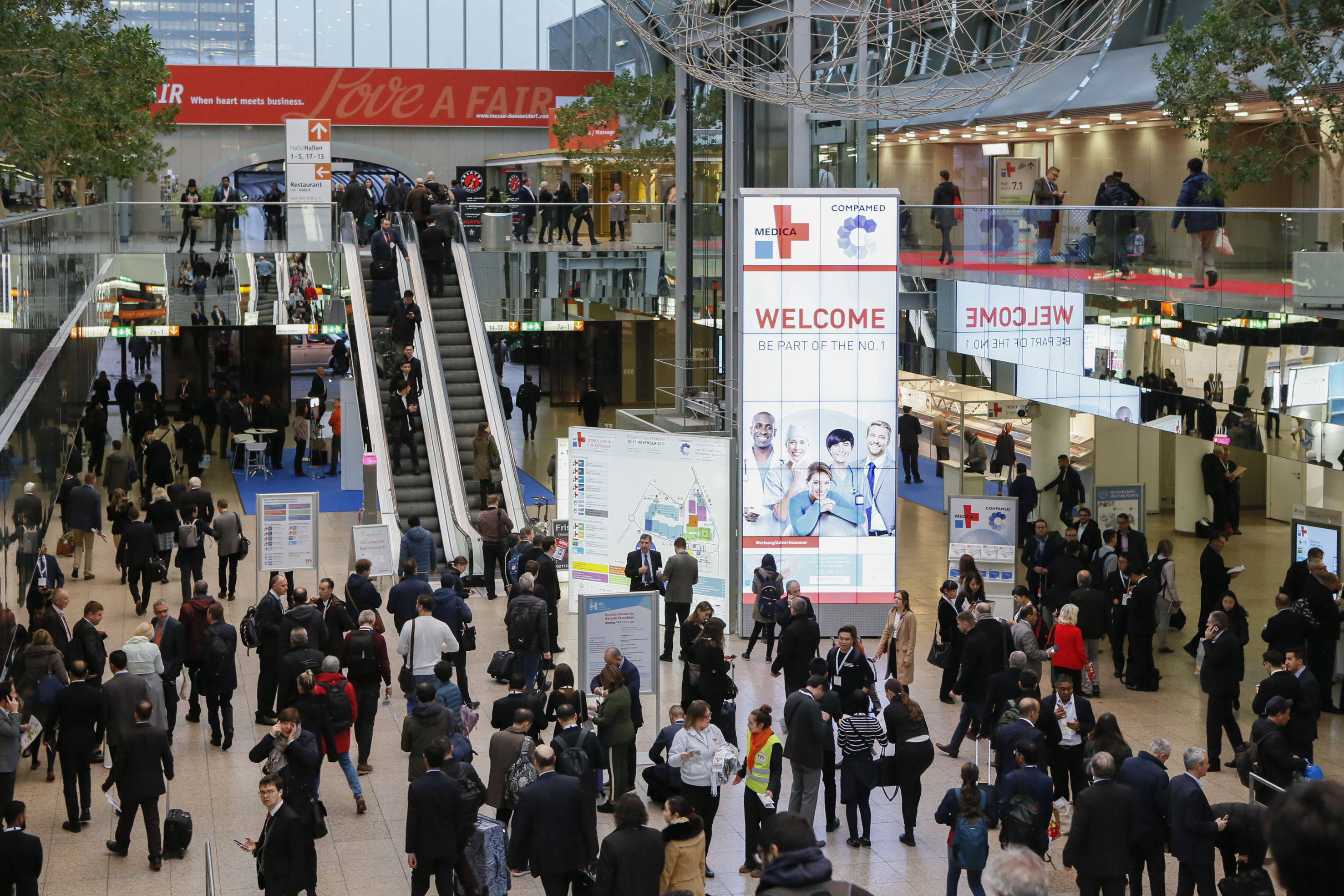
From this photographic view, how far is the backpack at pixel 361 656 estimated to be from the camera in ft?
36.5

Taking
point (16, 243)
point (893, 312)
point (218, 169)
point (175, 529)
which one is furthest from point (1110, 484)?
point (218, 169)

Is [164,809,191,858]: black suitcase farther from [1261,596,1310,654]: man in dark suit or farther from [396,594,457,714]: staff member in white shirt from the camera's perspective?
[1261,596,1310,654]: man in dark suit

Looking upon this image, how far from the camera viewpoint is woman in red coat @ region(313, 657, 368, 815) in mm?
10125

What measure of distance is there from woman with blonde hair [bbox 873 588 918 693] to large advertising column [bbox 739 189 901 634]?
2.69m

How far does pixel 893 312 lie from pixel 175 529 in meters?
8.97

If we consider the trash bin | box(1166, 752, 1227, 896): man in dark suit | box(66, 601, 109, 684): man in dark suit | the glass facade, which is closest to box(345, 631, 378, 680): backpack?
box(66, 601, 109, 684): man in dark suit

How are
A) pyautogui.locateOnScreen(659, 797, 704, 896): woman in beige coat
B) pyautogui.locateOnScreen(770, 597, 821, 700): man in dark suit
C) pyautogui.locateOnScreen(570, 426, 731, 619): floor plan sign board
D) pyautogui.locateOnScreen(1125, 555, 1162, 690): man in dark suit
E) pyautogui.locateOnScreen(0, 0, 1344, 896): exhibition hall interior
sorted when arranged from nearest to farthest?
pyautogui.locateOnScreen(659, 797, 704, 896): woman in beige coat < pyautogui.locateOnScreen(0, 0, 1344, 896): exhibition hall interior < pyautogui.locateOnScreen(770, 597, 821, 700): man in dark suit < pyautogui.locateOnScreen(1125, 555, 1162, 690): man in dark suit < pyautogui.locateOnScreen(570, 426, 731, 619): floor plan sign board

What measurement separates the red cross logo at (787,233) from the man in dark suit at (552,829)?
8717mm

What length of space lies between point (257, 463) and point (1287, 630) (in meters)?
20.5

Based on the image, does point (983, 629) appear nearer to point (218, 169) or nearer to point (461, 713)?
point (461, 713)

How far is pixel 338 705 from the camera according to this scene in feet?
33.1

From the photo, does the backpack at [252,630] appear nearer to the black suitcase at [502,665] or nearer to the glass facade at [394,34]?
the black suitcase at [502,665]

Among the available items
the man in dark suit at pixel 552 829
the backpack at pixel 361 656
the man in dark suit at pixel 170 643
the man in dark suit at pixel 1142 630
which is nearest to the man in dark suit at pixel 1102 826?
the man in dark suit at pixel 552 829

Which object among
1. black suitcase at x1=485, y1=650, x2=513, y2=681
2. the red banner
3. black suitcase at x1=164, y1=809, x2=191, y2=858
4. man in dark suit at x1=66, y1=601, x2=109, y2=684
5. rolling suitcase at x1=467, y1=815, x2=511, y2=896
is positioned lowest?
black suitcase at x1=164, y1=809, x2=191, y2=858
